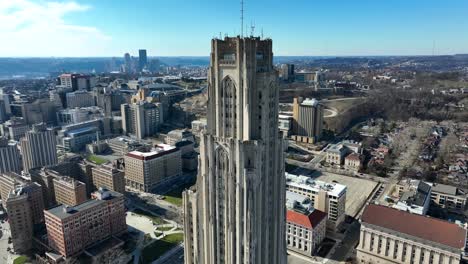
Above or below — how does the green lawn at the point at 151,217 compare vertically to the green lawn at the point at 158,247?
above

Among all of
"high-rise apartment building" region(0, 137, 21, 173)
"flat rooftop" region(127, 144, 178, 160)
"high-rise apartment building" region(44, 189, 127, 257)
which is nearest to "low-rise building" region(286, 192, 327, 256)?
"high-rise apartment building" region(44, 189, 127, 257)

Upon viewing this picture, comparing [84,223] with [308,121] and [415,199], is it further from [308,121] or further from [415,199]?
[308,121]

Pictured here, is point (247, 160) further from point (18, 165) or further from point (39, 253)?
point (18, 165)

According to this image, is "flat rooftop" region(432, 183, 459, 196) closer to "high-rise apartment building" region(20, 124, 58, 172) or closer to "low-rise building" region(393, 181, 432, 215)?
"low-rise building" region(393, 181, 432, 215)

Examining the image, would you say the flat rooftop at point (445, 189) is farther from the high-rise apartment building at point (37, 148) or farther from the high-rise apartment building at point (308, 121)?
the high-rise apartment building at point (37, 148)

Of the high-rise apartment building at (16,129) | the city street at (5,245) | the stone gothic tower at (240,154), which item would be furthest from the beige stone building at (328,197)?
the high-rise apartment building at (16,129)

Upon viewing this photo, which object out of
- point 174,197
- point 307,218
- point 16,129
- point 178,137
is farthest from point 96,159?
point 307,218

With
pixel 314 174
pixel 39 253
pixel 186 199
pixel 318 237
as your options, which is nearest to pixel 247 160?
pixel 186 199
